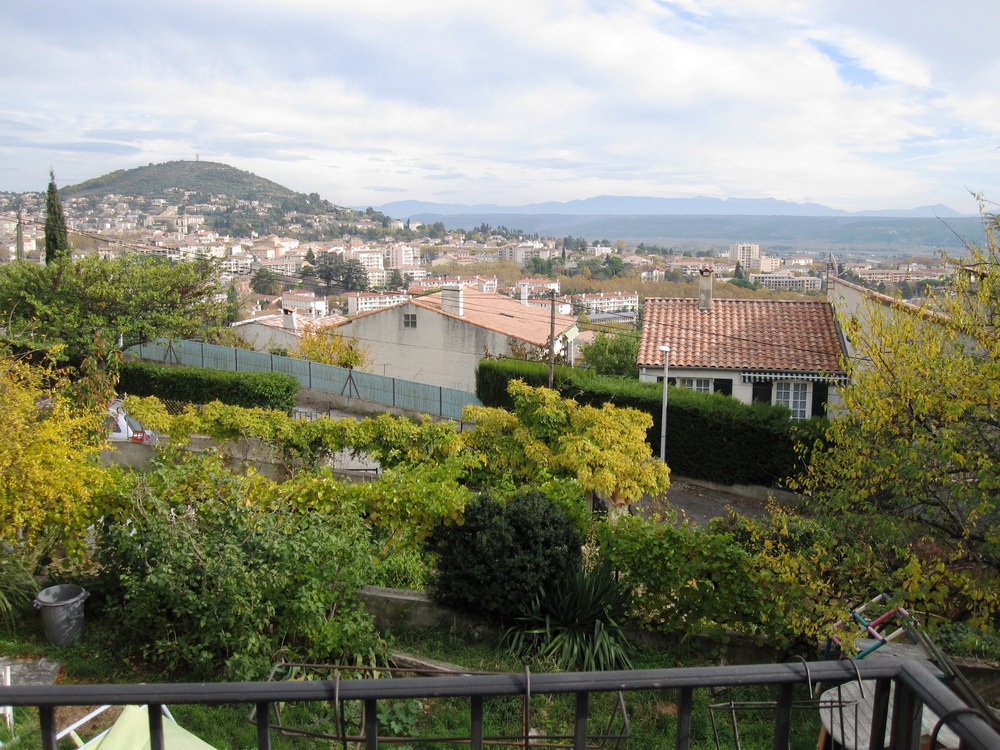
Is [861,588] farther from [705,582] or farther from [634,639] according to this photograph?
[634,639]

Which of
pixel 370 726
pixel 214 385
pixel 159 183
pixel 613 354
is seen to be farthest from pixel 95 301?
pixel 159 183

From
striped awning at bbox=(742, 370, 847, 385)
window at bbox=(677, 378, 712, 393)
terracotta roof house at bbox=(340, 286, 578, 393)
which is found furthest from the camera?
terracotta roof house at bbox=(340, 286, 578, 393)

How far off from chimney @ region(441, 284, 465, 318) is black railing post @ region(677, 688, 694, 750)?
31430 mm

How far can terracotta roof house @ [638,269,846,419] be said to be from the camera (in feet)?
73.5

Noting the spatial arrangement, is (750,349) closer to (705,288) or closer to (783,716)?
(705,288)

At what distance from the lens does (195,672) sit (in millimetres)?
7242

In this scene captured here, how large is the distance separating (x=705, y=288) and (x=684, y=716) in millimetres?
24196

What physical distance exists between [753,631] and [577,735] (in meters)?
6.72

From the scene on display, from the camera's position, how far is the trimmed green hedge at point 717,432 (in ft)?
61.7

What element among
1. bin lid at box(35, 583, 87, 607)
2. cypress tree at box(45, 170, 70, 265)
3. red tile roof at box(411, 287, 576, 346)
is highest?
cypress tree at box(45, 170, 70, 265)

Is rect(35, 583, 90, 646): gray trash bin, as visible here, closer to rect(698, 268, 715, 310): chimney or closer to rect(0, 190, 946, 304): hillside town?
rect(698, 268, 715, 310): chimney

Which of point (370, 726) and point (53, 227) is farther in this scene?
point (53, 227)

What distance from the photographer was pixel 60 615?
768cm

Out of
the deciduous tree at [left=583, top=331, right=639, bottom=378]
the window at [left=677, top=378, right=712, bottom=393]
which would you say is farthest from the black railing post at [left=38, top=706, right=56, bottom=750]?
the deciduous tree at [left=583, top=331, right=639, bottom=378]
